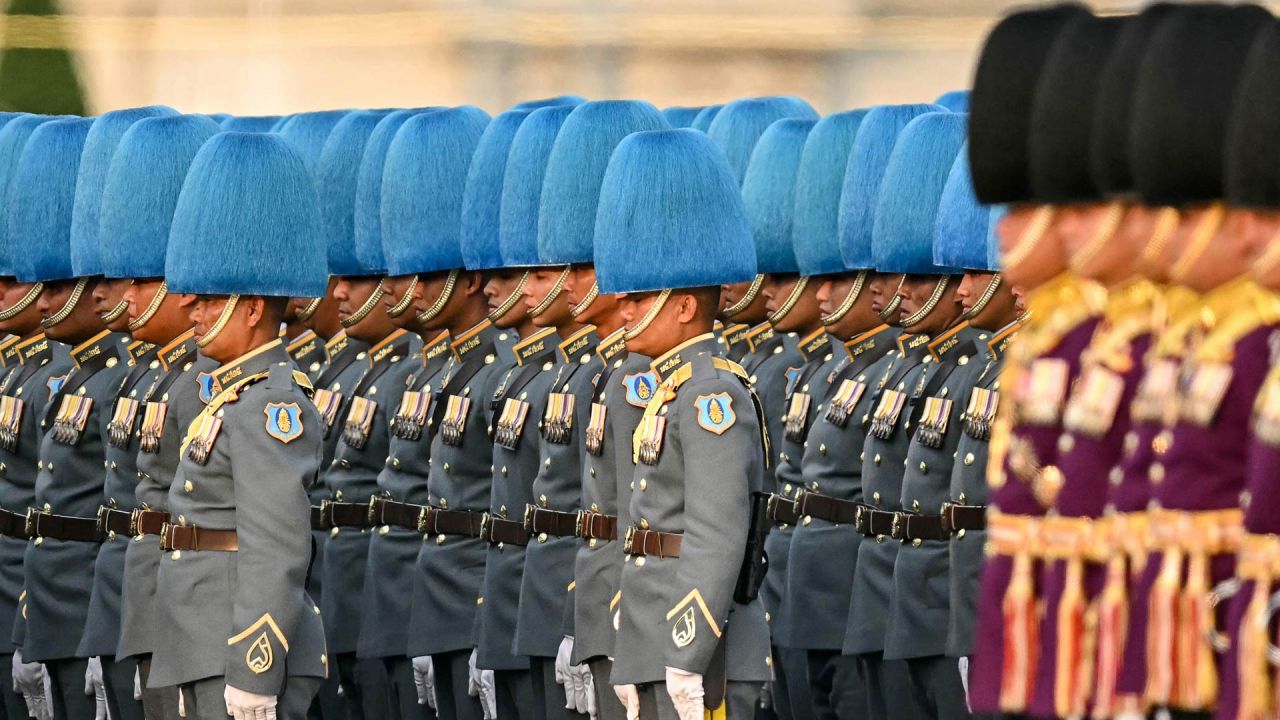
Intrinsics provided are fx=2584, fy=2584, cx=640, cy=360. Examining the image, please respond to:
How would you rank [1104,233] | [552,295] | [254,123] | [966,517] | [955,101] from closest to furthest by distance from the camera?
[1104,233] < [966,517] < [552,295] < [955,101] < [254,123]

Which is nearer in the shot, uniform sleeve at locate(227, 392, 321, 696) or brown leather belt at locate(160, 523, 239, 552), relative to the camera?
uniform sleeve at locate(227, 392, 321, 696)

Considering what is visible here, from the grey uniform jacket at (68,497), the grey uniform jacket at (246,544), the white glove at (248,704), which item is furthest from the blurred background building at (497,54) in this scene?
the white glove at (248,704)

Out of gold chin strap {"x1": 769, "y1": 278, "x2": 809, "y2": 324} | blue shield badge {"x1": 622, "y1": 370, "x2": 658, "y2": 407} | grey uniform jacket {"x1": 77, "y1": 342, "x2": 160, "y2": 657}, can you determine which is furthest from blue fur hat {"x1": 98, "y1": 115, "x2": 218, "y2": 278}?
gold chin strap {"x1": 769, "y1": 278, "x2": 809, "y2": 324}

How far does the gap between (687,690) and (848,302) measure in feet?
10.9

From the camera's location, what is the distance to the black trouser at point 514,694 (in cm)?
910

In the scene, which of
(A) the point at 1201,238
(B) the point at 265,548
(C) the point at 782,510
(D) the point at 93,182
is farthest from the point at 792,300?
(A) the point at 1201,238

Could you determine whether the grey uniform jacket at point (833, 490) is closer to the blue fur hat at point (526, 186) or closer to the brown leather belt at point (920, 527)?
the brown leather belt at point (920, 527)

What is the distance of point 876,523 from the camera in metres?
9.26

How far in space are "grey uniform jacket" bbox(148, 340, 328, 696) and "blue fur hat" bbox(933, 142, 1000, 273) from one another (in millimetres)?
2444

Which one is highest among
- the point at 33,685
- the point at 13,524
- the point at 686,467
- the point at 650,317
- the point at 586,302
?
the point at 650,317

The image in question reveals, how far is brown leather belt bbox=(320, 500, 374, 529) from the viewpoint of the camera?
9977 millimetres

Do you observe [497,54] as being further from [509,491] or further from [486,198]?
[509,491]

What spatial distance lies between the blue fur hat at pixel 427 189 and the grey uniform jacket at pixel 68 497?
3.87ft

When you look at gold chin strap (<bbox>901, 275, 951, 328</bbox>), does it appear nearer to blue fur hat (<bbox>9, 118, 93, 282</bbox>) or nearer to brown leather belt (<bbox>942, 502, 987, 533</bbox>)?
brown leather belt (<bbox>942, 502, 987, 533</bbox>)
